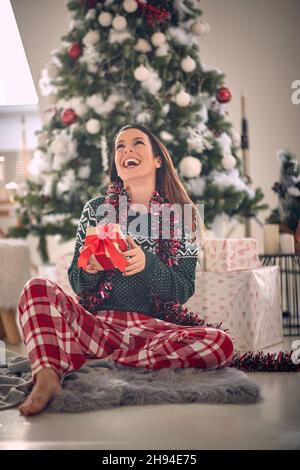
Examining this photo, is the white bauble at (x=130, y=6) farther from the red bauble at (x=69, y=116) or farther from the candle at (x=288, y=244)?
the candle at (x=288, y=244)

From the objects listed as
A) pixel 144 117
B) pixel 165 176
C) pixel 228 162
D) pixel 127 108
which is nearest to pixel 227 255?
pixel 165 176

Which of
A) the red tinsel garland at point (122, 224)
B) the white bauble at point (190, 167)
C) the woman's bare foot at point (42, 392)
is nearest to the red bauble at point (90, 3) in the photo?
the white bauble at point (190, 167)

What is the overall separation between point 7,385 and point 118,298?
1.45 ft

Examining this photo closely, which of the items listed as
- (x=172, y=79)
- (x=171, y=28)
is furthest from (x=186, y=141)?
(x=171, y=28)

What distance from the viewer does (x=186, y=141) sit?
13.2 feet

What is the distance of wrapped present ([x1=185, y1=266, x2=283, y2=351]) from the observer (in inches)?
124

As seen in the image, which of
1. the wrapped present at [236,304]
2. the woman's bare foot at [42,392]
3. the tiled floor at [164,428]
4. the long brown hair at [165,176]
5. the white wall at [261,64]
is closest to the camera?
the tiled floor at [164,428]

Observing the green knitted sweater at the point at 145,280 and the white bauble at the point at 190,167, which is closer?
the green knitted sweater at the point at 145,280

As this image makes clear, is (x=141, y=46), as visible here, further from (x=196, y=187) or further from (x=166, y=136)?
(x=196, y=187)

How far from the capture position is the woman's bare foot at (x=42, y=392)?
196cm

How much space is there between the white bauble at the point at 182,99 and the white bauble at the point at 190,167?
302mm

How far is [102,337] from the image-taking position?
2295 mm

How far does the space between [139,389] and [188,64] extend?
237 cm
